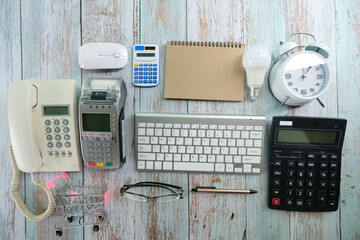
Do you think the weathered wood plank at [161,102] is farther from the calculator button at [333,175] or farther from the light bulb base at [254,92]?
the calculator button at [333,175]

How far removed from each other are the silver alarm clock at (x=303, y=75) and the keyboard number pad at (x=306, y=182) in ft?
0.66

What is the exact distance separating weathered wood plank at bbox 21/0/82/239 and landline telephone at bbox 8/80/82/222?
0.06 m

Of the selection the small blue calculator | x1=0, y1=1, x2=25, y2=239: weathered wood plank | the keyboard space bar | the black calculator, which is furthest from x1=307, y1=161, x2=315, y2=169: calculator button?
x1=0, y1=1, x2=25, y2=239: weathered wood plank

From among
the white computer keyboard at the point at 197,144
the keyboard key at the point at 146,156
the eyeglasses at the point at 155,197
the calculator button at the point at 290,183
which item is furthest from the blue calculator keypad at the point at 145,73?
the calculator button at the point at 290,183

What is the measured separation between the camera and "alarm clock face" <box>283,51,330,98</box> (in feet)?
1.99

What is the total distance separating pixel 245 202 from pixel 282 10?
27.1 inches

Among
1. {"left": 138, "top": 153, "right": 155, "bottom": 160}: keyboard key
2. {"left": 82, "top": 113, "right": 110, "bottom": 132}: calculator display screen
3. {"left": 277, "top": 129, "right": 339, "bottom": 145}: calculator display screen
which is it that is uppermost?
{"left": 82, "top": 113, "right": 110, "bottom": 132}: calculator display screen

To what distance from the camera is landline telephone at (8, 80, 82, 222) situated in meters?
0.59

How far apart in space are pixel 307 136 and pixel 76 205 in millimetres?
824

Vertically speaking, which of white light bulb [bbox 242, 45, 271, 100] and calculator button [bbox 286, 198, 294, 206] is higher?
white light bulb [bbox 242, 45, 271, 100]

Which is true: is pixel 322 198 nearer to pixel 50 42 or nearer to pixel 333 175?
pixel 333 175

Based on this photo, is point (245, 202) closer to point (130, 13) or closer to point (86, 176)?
point (86, 176)

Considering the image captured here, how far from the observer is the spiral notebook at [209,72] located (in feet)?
2.19

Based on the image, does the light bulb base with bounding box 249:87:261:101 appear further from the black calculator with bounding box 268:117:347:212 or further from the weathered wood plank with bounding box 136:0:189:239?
the weathered wood plank with bounding box 136:0:189:239
